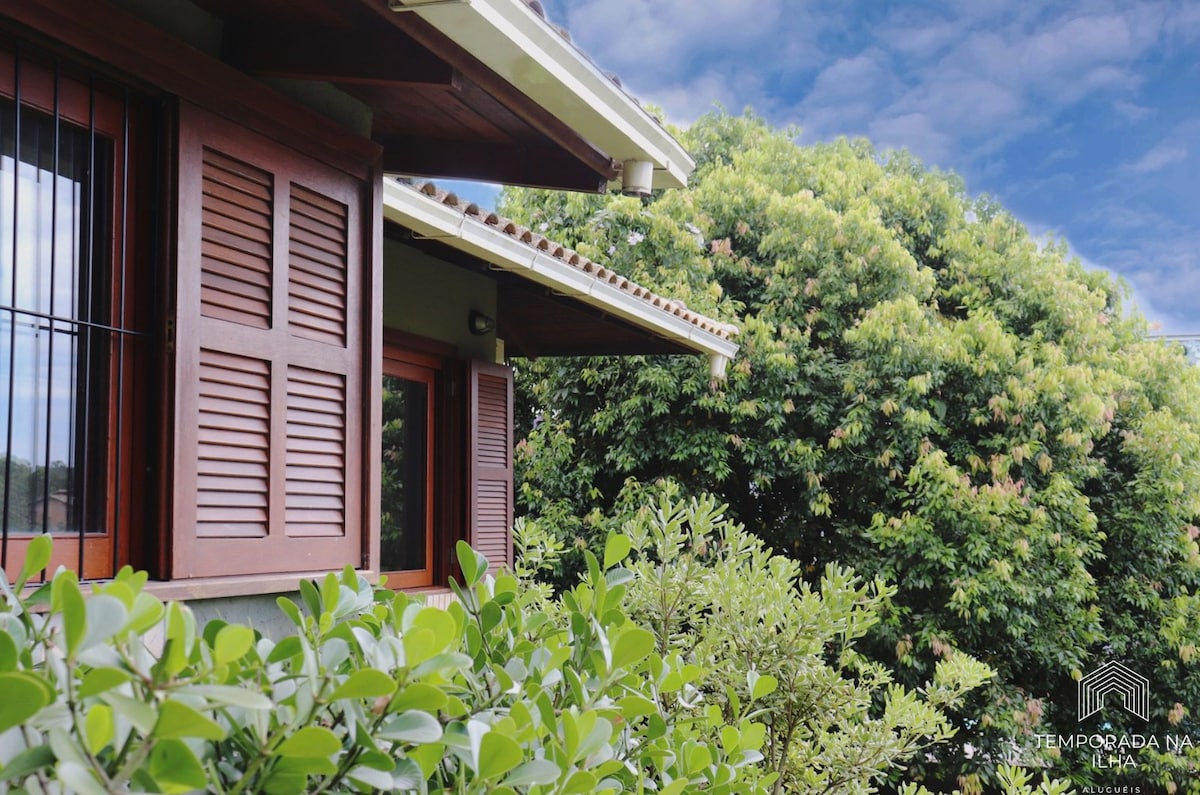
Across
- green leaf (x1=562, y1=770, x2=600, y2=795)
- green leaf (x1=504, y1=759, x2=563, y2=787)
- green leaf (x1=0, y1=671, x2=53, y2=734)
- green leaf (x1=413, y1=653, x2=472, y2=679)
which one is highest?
green leaf (x1=0, y1=671, x2=53, y2=734)

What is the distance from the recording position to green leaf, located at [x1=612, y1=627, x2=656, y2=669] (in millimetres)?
1438

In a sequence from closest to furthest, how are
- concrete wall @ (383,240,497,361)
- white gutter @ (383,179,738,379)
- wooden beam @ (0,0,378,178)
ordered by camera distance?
wooden beam @ (0,0,378,178) → white gutter @ (383,179,738,379) → concrete wall @ (383,240,497,361)

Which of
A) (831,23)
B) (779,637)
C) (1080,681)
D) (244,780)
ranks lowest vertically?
(1080,681)

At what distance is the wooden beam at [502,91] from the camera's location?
261cm

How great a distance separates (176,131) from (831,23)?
32.8 m

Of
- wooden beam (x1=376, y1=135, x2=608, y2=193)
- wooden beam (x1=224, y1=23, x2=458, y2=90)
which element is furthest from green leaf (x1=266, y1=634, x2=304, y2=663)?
wooden beam (x1=376, y1=135, x2=608, y2=193)

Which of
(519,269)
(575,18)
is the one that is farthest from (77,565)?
(575,18)

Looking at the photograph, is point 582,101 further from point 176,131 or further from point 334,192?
point 176,131

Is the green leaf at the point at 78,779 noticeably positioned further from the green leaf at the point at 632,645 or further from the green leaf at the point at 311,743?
the green leaf at the point at 632,645

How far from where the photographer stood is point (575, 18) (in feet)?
119

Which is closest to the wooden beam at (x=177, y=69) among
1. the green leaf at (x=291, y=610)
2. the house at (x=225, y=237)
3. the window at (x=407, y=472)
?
the house at (x=225, y=237)

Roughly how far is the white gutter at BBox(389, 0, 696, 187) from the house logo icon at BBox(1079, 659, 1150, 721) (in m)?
8.20

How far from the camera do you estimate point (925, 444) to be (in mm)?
9477

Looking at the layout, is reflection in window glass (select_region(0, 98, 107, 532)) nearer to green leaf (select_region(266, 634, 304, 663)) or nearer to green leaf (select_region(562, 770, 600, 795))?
green leaf (select_region(266, 634, 304, 663))
